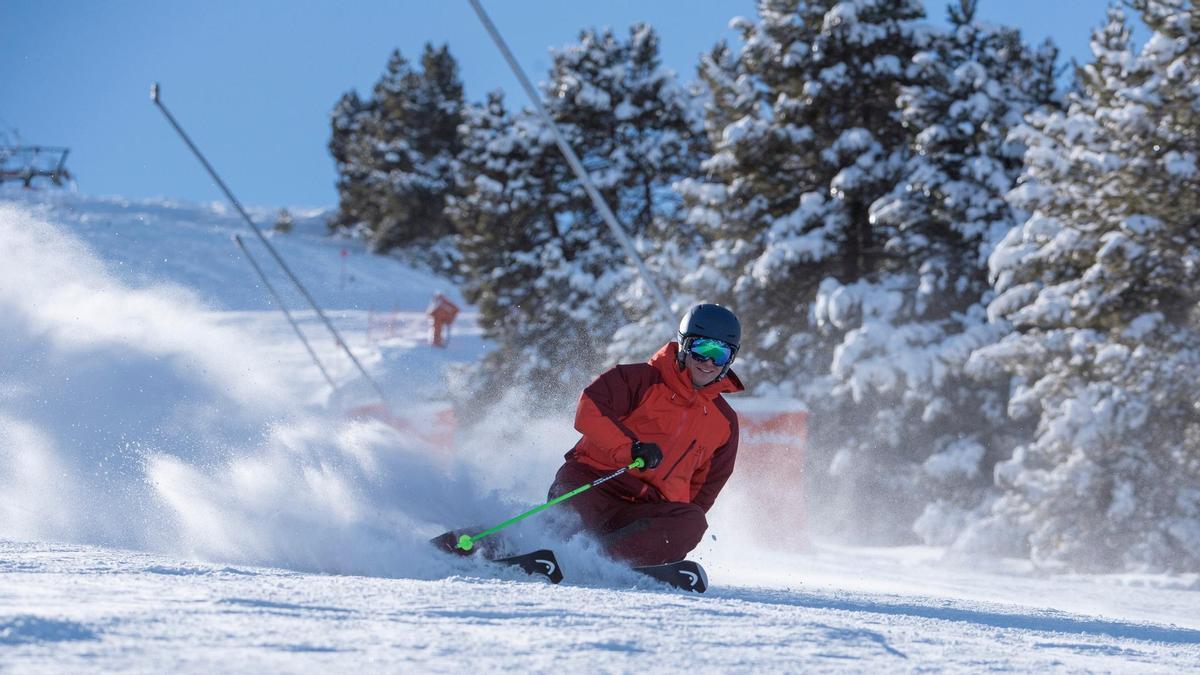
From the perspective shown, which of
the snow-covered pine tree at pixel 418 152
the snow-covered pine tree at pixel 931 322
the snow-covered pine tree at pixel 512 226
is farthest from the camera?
the snow-covered pine tree at pixel 418 152

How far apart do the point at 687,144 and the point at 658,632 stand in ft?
99.8

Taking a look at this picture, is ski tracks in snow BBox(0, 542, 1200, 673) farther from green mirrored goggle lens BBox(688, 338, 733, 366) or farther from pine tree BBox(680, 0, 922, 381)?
pine tree BBox(680, 0, 922, 381)

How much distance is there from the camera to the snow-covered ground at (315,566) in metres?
3.49

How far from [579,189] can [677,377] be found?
91.4ft

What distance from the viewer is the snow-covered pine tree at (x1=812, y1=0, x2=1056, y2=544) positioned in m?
20.5

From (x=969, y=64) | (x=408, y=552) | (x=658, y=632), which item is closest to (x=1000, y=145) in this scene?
(x=969, y=64)

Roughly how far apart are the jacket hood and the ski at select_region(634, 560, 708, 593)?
3.08 feet

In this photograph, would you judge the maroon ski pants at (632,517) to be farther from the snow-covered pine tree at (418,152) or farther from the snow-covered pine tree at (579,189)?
the snow-covered pine tree at (418,152)

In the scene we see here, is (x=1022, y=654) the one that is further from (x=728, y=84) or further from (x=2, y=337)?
(x=728, y=84)

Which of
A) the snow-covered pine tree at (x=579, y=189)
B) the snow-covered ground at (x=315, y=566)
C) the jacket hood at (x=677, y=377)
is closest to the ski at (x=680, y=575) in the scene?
the snow-covered ground at (x=315, y=566)

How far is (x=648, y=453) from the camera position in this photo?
20.0 feet

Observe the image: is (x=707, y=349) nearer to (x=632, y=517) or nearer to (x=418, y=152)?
(x=632, y=517)

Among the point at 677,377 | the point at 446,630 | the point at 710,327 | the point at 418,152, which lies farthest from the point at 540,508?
the point at 418,152

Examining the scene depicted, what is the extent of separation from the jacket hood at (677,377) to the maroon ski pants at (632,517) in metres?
0.53
